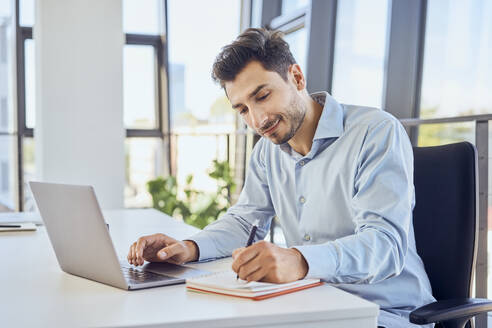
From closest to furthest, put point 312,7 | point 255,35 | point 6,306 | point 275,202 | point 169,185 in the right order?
point 6,306 → point 255,35 → point 275,202 → point 312,7 → point 169,185

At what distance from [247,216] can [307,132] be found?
305 millimetres

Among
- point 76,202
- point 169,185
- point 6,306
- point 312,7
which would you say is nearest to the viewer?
point 6,306

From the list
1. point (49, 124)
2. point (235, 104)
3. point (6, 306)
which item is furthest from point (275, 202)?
point (49, 124)

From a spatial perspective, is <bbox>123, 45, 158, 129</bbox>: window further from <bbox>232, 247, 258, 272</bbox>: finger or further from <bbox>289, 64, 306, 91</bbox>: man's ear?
<bbox>232, 247, 258, 272</bbox>: finger

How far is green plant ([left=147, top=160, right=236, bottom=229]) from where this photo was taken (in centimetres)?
435

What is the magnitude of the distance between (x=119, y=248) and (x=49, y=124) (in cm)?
265

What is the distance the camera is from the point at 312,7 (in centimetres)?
383

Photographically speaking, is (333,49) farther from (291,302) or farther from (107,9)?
(291,302)

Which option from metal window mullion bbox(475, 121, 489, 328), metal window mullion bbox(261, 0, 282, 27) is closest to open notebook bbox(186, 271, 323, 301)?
metal window mullion bbox(475, 121, 489, 328)

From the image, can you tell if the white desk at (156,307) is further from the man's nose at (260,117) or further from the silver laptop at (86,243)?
the man's nose at (260,117)

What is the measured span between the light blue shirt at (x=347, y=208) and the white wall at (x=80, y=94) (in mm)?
2639

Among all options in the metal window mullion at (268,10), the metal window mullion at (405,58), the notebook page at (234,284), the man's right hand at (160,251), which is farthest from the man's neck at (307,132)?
the metal window mullion at (268,10)

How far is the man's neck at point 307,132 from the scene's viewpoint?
1.49m

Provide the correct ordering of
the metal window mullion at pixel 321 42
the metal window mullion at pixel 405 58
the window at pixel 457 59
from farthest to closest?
the metal window mullion at pixel 321 42, the metal window mullion at pixel 405 58, the window at pixel 457 59
